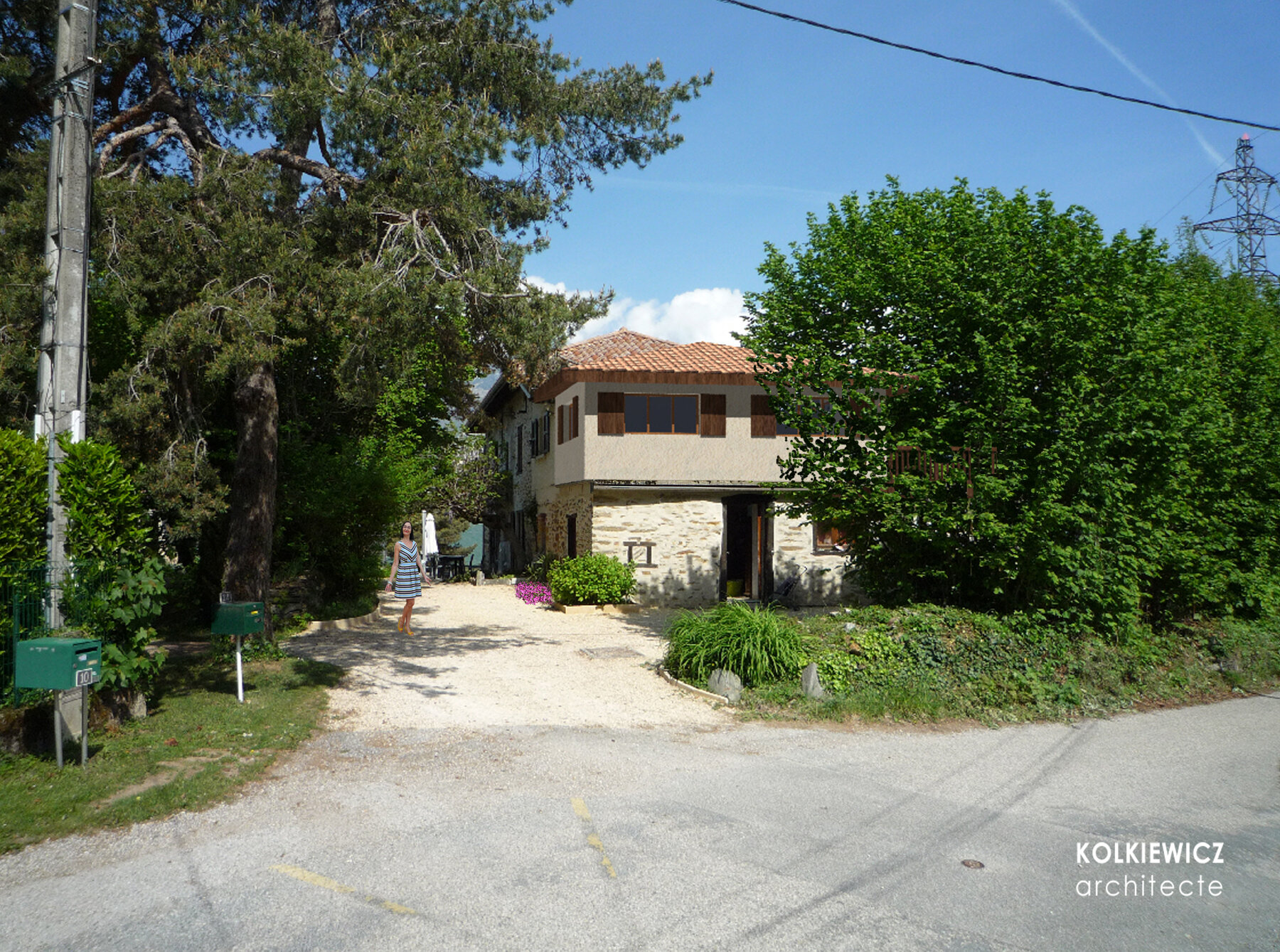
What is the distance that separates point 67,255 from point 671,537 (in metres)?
14.6

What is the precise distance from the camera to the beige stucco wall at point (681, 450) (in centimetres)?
2039

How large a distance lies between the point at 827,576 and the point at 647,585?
14.2 feet

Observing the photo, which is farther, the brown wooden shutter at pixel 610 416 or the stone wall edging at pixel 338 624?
the brown wooden shutter at pixel 610 416

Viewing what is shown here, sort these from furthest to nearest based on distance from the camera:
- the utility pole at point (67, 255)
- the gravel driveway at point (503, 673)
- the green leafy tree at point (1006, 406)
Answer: the green leafy tree at point (1006, 406)
the gravel driveway at point (503, 673)
the utility pole at point (67, 255)

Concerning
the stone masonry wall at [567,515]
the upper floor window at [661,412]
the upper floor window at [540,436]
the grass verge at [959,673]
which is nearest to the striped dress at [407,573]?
the grass verge at [959,673]

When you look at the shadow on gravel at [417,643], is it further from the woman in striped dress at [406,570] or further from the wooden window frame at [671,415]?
the wooden window frame at [671,415]

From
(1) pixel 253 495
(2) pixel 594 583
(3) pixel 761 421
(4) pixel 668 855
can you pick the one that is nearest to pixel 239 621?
(1) pixel 253 495

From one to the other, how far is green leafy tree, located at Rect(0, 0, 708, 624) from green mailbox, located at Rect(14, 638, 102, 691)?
164 inches

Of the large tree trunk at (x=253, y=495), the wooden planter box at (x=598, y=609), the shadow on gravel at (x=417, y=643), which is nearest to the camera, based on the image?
the shadow on gravel at (x=417, y=643)

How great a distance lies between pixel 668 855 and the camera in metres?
5.44

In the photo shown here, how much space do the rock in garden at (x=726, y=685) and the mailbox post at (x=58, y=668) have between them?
6276mm

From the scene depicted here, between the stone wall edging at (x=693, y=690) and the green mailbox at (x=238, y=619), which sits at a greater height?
the green mailbox at (x=238, y=619)

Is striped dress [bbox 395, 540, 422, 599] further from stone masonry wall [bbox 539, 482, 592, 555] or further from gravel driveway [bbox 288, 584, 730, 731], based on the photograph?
stone masonry wall [bbox 539, 482, 592, 555]

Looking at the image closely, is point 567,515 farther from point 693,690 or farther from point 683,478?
point 693,690
